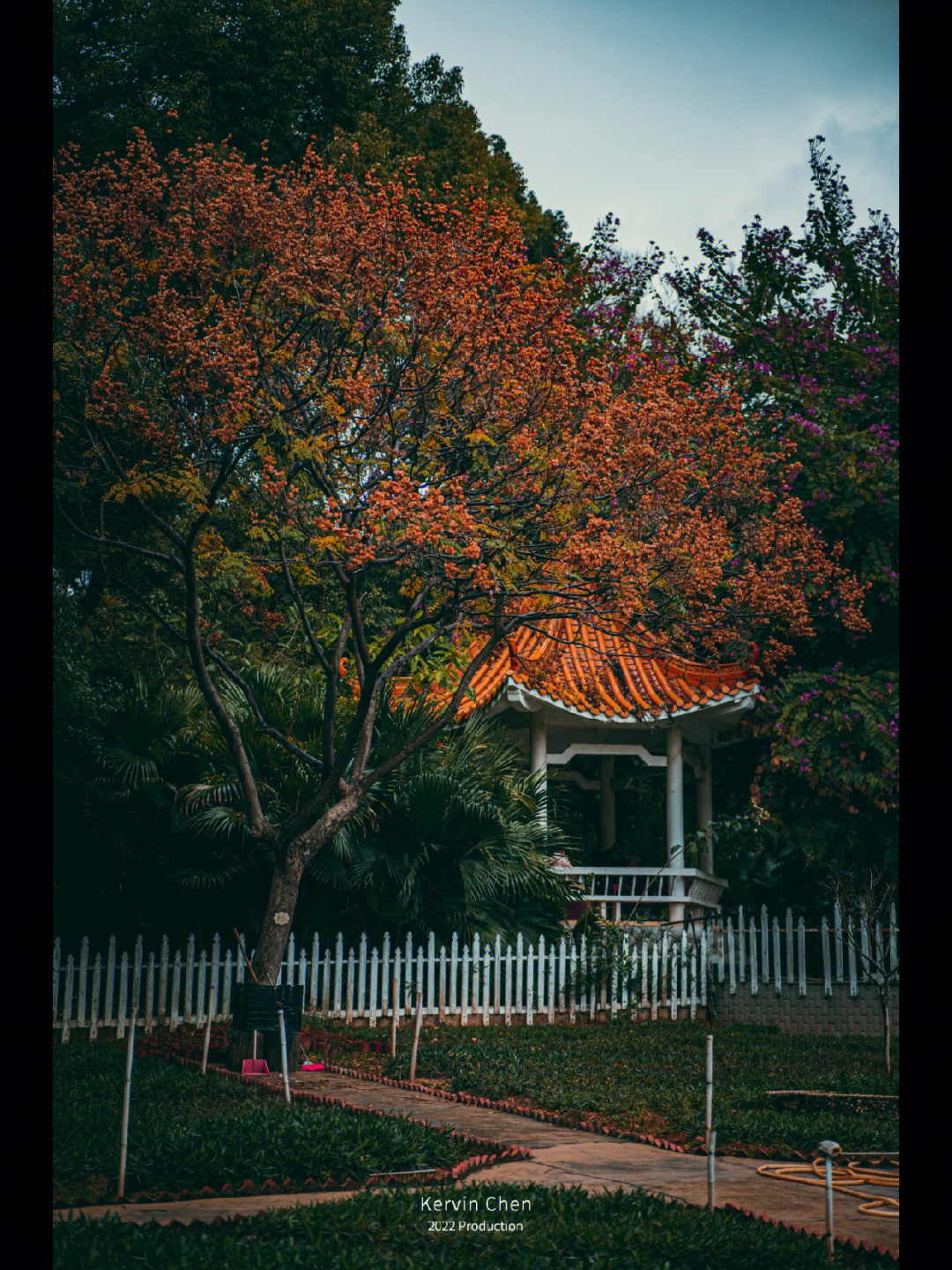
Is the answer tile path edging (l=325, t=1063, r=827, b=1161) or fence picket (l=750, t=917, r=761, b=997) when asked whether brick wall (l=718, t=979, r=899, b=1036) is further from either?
tile path edging (l=325, t=1063, r=827, b=1161)

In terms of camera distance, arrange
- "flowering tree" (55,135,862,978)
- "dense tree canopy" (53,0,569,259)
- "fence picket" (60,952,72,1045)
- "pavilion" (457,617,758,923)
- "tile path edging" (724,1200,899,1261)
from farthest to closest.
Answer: "dense tree canopy" (53,0,569,259) → "pavilion" (457,617,758,923) → "fence picket" (60,952,72,1045) → "flowering tree" (55,135,862,978) → "tile path edging" (724,1200,899,1261)

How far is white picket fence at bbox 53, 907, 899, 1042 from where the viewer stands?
Result: 42.3 ft

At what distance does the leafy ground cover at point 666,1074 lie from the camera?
820 cm

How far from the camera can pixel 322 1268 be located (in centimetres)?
508

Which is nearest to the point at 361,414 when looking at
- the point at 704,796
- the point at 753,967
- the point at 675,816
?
the point at 675,816

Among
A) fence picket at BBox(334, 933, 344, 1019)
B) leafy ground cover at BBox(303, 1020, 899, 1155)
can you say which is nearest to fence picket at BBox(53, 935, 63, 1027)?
fence picket at BBox(334, 933, 344, 1019)

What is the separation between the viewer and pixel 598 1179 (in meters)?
6.86

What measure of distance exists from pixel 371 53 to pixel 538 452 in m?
8.70

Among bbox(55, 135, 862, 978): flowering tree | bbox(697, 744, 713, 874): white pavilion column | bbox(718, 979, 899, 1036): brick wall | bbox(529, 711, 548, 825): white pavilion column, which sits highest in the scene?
bbox(55, 135, 862, 978): flowering tree

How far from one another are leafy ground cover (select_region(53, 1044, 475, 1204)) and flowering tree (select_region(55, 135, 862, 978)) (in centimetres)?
260

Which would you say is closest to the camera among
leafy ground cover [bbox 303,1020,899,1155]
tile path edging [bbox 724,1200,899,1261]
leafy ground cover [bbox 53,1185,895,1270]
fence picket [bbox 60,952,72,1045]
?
leafy ground cover [bbox 53,1185,895,1270]

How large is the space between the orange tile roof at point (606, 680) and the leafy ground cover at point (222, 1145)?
756 cm
